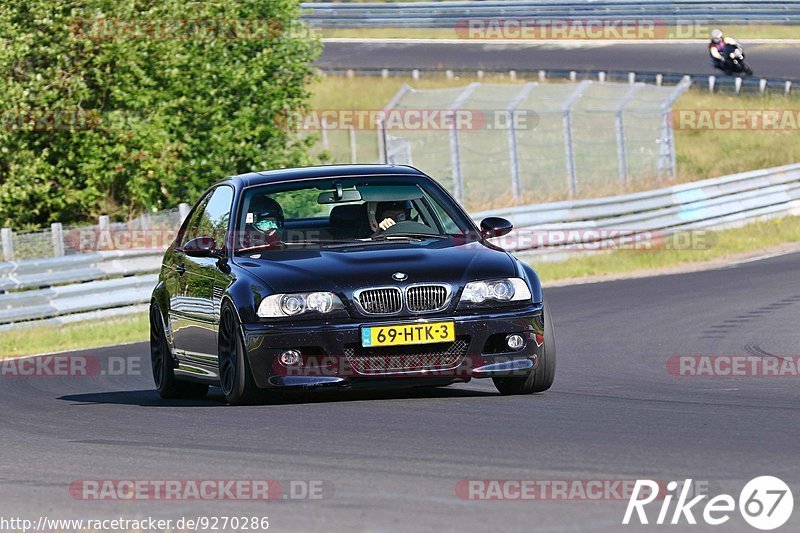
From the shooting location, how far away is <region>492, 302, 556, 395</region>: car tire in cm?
957

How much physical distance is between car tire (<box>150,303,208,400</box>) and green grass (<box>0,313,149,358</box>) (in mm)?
5839

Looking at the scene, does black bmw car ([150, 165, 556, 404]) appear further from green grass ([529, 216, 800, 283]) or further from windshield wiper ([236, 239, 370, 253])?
green grass ([529, 216, 800, 283])

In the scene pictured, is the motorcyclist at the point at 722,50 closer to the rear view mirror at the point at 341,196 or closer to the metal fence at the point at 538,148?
the metal fence at the point at 538,148

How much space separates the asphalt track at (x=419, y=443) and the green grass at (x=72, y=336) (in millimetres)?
4992

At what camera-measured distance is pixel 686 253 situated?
977 inches

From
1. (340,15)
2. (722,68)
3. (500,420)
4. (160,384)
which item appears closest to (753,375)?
(500,420)

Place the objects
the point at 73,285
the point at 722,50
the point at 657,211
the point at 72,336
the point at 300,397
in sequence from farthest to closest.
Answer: the point at 722,50, the point at 657,211, the point at 73,285, the point at 72,336, the point at 300,397

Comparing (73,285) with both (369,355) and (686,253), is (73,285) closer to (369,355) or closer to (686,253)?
(686,253)

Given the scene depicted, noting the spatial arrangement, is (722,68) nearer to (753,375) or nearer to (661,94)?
(661,94)

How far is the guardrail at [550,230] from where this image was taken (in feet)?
62.6

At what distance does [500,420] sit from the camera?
327 inches

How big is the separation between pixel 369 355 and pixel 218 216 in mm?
2231

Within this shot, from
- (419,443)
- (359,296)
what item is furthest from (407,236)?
(419,443)

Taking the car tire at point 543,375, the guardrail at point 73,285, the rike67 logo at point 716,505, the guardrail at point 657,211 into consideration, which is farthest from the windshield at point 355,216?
the guardrail at point 657,211
